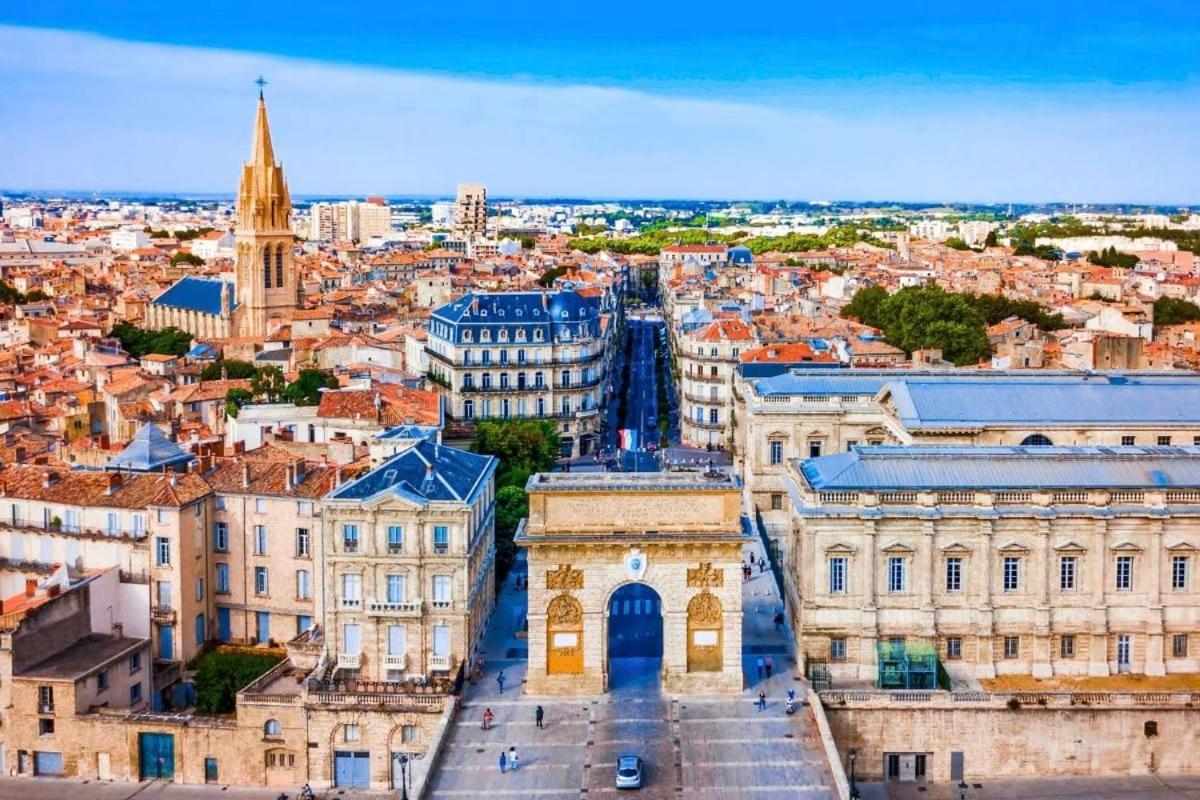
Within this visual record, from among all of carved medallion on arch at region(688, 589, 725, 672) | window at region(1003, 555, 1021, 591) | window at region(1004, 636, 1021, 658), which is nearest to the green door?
carved medallion on arch at region(688, 589, 725, 672)

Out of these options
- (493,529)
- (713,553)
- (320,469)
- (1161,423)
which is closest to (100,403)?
(320,469)

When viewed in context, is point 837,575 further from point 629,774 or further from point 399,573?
point 399,573

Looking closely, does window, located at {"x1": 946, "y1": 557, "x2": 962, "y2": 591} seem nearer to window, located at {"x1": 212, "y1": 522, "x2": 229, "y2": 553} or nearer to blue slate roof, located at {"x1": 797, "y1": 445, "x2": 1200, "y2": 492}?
blue slate roof, located at {"x1": 797, "y1": 445, "x2": 1200, "y2": 492}

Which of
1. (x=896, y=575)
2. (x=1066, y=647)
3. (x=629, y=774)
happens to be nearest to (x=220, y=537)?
(x=629, y=774)

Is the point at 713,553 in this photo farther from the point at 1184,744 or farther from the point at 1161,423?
the point at 1161,423

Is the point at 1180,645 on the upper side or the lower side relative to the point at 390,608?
lower

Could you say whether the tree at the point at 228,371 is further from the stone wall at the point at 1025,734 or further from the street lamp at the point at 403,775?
the stone wall at the point at 1025,734

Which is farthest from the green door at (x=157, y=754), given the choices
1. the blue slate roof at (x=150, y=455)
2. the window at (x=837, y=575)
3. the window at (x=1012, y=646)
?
the window at (x=1012, y=646)
